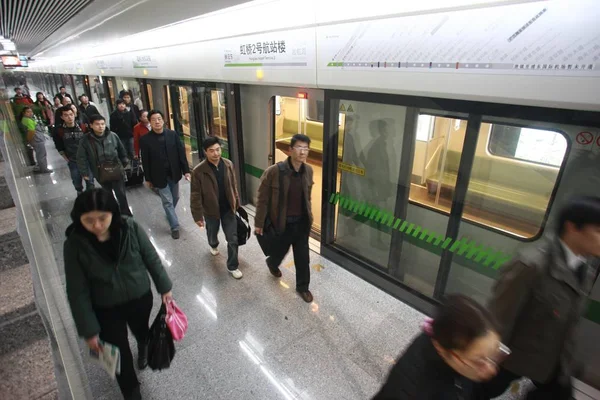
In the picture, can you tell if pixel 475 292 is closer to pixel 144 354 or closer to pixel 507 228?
pixel 507 228

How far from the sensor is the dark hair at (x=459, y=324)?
1195 mm

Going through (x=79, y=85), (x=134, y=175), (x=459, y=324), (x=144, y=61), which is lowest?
(x=134, y=175)

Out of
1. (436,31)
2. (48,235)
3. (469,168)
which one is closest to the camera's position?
(436,31)

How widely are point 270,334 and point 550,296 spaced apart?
2361 millimetres

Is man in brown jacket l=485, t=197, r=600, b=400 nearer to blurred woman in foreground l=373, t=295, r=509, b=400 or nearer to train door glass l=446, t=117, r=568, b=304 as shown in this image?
blurred woman in foreground l=373, t=295, r=509, b=400

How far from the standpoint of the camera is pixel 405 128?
10.3 feet

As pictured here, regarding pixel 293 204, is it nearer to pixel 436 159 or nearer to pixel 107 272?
pixel 436 159

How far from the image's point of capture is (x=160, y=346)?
2238 millimetres

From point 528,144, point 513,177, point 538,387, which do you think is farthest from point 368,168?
point 538,387

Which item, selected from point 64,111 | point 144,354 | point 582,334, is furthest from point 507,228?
point 64,111

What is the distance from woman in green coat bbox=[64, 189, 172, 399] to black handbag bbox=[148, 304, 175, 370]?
0.48 ft

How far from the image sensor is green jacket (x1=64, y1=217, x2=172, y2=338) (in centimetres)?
184

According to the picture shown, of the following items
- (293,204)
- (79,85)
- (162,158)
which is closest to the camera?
(293,204)

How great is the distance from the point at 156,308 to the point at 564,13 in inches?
164
